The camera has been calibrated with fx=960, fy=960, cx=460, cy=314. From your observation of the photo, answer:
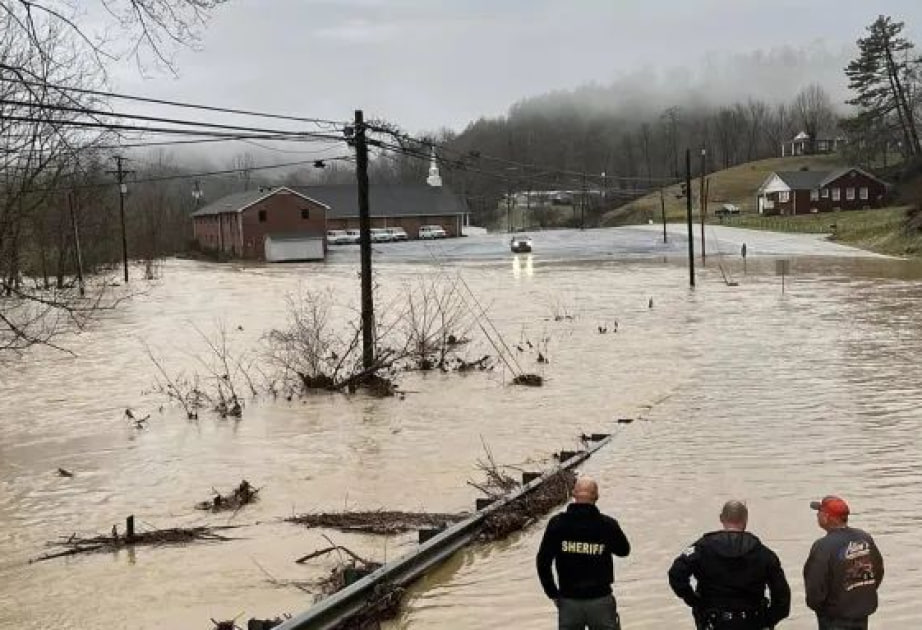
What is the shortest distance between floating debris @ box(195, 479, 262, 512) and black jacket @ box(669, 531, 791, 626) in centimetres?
780

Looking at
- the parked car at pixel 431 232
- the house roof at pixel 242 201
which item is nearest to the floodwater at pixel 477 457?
the house roof at pixel 242 201

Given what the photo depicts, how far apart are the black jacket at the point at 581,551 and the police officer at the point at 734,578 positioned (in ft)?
1.63

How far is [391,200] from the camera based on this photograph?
12294 cm

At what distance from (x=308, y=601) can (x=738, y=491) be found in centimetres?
575

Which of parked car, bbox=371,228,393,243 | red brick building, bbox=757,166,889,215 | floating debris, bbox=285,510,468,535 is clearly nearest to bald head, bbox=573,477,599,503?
floating debris, bbox=285,510,468,535

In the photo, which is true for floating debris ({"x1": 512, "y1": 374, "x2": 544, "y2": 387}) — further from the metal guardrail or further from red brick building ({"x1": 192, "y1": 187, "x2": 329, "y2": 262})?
red brick building ({"x1": 192, "y1": 187, "x2": 329, "y2": 262})

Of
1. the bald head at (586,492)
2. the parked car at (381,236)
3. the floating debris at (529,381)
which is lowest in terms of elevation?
the floating debris at (529,381)

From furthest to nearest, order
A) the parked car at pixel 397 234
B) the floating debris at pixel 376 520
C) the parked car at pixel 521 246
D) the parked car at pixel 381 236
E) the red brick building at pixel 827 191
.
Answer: the parked car at pixel 397 234 → the parked car at pixel 381 236 → the red brick building at pixel 827 191 → the parked car at pixel 521 246 → the floating debris at pixel 376 520

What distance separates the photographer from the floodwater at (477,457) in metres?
8.98

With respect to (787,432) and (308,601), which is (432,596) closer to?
(308,601)

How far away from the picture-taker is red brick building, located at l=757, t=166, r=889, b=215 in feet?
364

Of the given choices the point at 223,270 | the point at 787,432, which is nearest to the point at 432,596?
the point at 787,432

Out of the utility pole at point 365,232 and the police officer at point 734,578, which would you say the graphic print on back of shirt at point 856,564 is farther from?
the utility pole at point 365,232

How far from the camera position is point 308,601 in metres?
8.63
